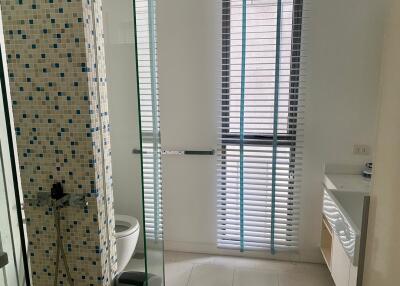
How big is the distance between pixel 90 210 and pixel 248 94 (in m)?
1.68

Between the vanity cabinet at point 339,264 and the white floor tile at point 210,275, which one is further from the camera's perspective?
the white floor tile at point 210,275

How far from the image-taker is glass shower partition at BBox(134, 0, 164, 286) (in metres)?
1.46

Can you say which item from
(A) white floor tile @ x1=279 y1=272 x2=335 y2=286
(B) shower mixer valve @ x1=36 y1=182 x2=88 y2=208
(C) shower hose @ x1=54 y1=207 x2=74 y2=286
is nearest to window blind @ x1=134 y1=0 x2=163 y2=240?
(B) shower mixer valve @ x1=36 y1=182 x2=88 y2=208

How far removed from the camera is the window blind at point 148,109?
1458mm

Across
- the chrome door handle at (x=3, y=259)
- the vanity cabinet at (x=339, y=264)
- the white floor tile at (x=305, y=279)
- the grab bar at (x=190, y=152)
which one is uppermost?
the grab bar at (x=190, y=152)

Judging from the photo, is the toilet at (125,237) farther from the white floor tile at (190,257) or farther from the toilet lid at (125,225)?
the white floor tile at (190,257)

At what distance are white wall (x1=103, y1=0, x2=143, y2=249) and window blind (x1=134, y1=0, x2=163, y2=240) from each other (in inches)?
→ 1.6

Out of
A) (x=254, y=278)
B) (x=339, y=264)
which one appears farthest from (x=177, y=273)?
(x=339, y=264)

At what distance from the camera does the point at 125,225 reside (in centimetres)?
189

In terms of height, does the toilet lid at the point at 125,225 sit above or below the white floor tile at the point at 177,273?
above

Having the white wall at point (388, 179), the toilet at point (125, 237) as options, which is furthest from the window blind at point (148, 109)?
the white wall at point (388, 179)

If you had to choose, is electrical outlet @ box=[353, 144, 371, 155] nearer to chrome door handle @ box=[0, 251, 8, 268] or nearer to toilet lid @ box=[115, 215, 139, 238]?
toilet lid @ box=[115, 215, 139, 238]

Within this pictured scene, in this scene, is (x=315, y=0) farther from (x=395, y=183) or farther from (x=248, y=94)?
(x=395, y=183)

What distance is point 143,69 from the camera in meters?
1.52
